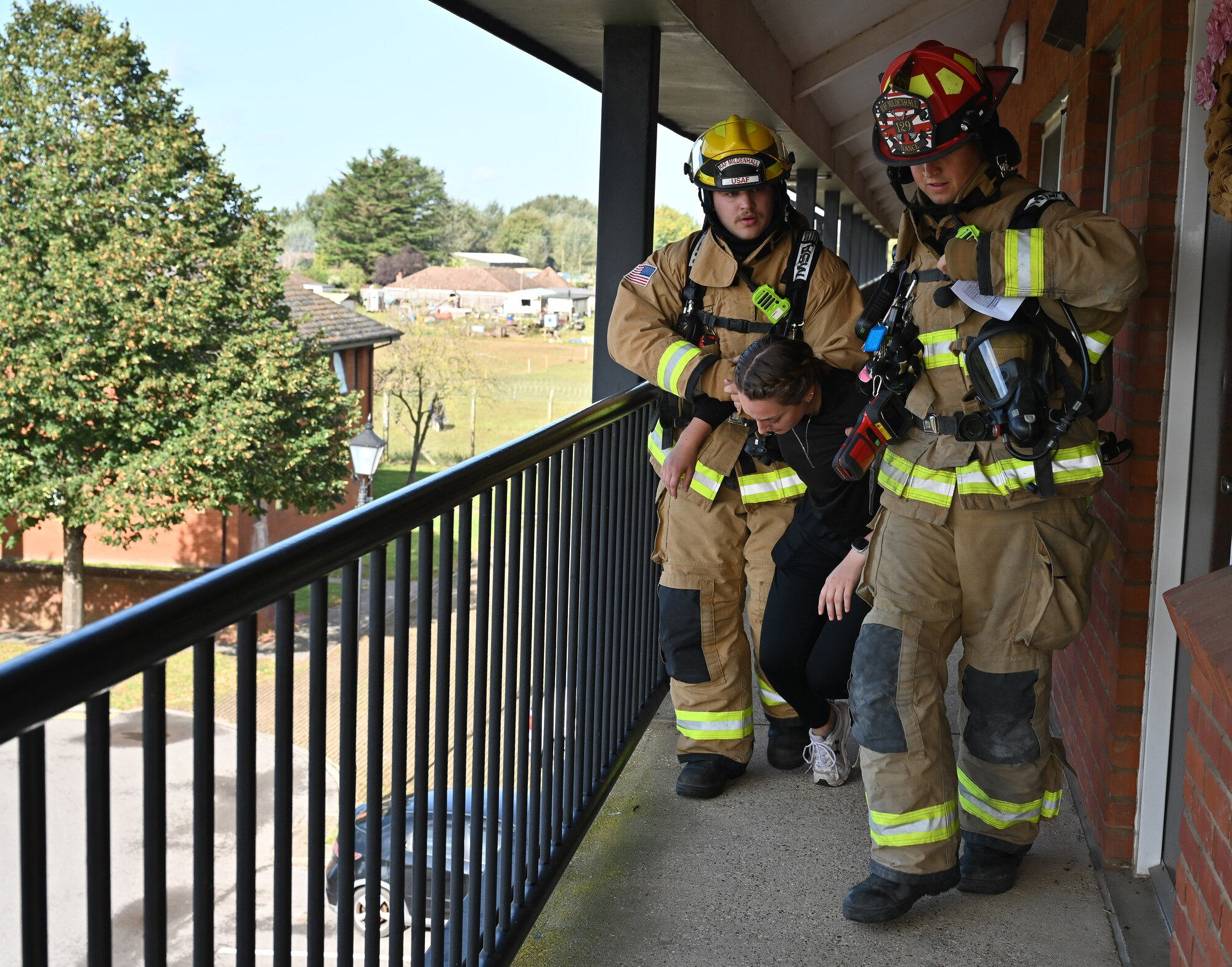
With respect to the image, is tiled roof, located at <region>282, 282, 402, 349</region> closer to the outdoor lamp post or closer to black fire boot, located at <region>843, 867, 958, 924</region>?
the outdoor lamp post

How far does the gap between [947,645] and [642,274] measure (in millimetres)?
1308

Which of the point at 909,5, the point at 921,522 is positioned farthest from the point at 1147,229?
the point at 909,5

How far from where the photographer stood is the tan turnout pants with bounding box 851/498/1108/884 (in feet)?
8.52

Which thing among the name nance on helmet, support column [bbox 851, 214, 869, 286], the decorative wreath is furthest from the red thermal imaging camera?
support column [bbox 851, 214, 869, 286]

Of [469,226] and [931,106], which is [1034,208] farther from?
[469,226]

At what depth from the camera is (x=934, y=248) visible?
8.82 feet

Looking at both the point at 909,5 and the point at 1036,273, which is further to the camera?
the point at 909,5

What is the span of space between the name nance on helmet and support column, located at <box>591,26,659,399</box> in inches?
63.8

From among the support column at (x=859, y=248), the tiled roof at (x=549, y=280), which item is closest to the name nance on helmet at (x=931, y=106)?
the support column at (x=859, y=248)

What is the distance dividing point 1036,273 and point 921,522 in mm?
581

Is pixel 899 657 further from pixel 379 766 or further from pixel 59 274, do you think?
pixel 59 274

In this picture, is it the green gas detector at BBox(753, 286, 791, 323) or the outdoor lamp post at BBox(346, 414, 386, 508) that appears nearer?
the green gas detector at BBox(753, 286, 791, 323)

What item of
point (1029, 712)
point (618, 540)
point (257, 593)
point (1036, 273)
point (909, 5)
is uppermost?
point (909, 5)

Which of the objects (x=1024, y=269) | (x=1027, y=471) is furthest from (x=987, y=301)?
(x=1027, y=471)
